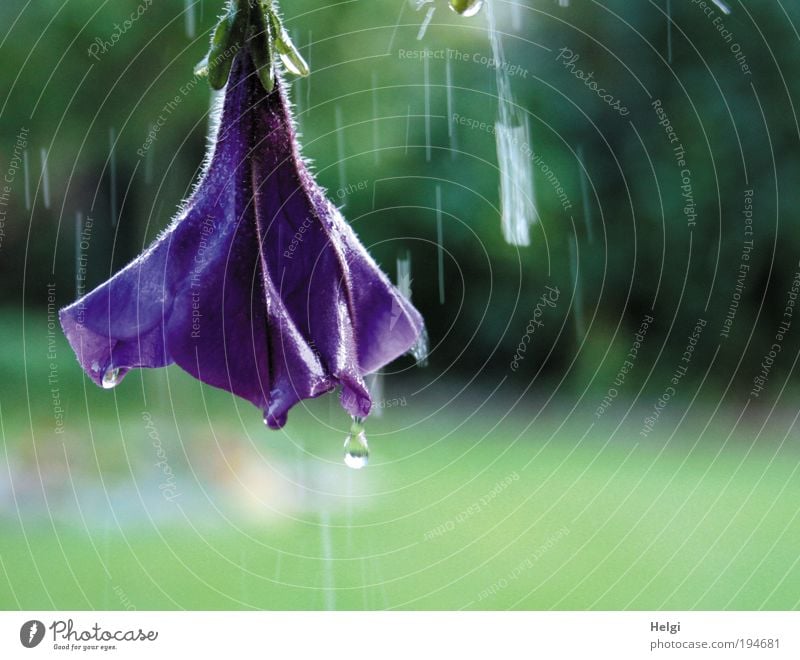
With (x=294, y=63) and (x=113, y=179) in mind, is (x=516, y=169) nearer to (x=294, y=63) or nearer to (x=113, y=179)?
(x=113, y=179)

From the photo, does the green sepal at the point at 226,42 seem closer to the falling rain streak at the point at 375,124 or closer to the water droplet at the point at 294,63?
the water droplet at the point at 294,63

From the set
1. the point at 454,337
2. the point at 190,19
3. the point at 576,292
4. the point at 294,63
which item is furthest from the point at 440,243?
the point at 294,63

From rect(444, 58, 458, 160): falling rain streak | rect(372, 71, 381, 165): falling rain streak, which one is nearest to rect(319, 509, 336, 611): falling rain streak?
rect(372, 71, 381, 165): falling rain streak

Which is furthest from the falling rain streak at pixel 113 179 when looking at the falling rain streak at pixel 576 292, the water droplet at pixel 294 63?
the water droplet at pixel 294 63

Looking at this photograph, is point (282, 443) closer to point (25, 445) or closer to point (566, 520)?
point (25, 445)

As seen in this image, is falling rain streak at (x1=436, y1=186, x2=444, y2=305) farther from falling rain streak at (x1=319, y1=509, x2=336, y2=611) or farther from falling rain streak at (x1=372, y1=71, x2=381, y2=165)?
falling rain streak at (x1=319, y1=509, x2=336, y2=611)

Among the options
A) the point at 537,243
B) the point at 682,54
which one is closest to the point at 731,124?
the point at 682,54

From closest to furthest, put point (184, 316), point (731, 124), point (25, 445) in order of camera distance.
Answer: point (184, 316)
point (25, 445)
point (731, 124)
